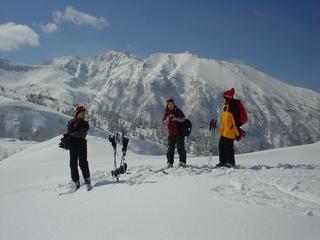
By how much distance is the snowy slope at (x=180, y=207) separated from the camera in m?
7.22

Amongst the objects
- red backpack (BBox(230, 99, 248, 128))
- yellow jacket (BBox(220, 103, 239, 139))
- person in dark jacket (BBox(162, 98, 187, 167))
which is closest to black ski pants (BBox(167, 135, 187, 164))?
Result: person in dark jacket (BBox(162, 98, 187, 167))

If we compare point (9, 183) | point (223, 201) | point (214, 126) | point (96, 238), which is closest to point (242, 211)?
point (223, 201)

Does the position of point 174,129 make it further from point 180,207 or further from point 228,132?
point 180,207

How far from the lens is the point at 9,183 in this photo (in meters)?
16.5

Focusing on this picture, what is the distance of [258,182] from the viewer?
1052 cm

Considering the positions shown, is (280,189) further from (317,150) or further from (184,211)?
(317,150)

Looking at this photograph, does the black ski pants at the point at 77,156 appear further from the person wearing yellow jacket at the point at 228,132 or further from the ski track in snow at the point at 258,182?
the person wearing yellow jacket at the point at 228,132

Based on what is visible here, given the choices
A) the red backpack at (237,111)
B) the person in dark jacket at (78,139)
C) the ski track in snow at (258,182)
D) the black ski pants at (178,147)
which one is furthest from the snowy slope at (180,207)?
the red backpack at (237,111)

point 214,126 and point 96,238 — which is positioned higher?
point 214,126

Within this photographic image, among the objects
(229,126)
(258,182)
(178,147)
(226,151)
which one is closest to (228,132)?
(229,126)

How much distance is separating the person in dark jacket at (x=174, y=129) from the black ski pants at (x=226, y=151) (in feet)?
4.00

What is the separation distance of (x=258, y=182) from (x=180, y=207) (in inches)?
112

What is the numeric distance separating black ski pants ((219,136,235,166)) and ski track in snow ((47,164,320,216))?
716 millimetres

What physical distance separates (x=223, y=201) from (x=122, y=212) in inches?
80.4
